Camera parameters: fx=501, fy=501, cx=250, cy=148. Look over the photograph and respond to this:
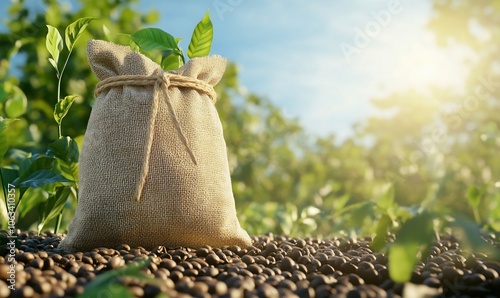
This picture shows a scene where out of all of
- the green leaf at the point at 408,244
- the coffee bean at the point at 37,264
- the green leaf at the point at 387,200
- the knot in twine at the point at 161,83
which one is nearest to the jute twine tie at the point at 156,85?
the knot in twine at the point at 161,83

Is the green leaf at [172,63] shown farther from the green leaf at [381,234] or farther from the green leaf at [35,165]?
the green leaf at [381,234]

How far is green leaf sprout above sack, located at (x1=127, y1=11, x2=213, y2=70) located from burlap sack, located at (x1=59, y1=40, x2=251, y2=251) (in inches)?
5.9

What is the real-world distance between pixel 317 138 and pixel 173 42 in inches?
189

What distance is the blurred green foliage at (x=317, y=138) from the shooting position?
112 inches

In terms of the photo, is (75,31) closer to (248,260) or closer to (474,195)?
(248,260)

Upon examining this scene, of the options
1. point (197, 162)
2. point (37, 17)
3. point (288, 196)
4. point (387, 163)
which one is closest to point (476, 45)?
point (387, 163)

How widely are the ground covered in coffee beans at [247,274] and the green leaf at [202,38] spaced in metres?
0.74

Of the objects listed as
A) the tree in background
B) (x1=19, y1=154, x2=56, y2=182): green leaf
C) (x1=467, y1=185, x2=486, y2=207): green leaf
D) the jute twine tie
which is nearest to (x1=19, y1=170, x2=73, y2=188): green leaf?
A: (x1=19, y1=154, x2=56, y2=182): green leaf

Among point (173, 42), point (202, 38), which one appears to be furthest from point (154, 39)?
point (202, 38)

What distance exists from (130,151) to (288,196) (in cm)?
436

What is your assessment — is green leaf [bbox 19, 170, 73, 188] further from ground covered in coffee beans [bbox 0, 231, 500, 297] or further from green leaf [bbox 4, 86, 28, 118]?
green leaf [bbox 4, 86, 28, 118]

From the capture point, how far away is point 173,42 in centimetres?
177

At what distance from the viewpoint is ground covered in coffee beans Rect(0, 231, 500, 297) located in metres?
0.95

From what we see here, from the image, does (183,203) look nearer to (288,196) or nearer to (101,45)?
(101,45)
